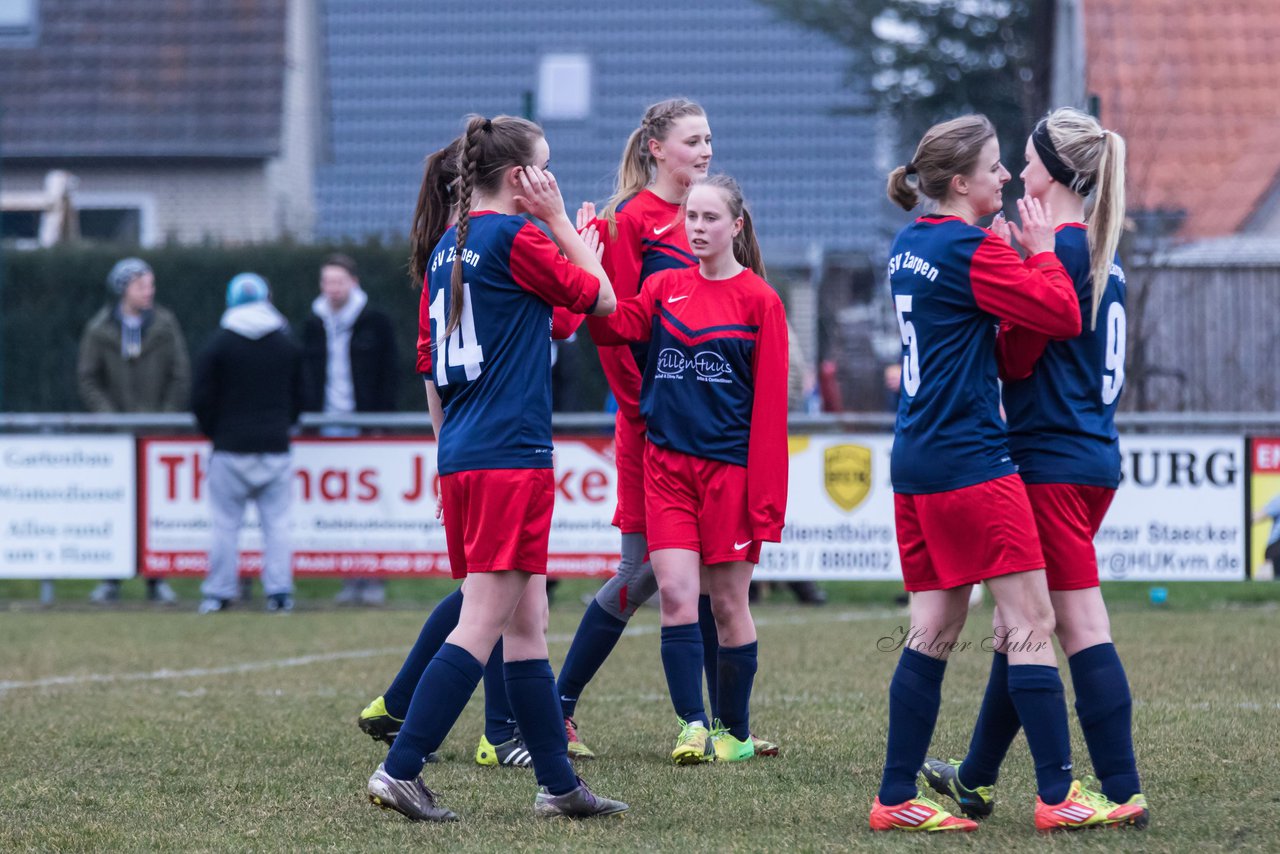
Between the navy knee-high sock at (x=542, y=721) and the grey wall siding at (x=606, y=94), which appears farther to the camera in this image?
the grey wall siding at (x=606, y=94)

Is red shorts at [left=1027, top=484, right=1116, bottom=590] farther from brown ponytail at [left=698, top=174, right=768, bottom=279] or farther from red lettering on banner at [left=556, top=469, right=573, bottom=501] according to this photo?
red lettering on banner at [left=556, top=469, right=573, bottom=501]

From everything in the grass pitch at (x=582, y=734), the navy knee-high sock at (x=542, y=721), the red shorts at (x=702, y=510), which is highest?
the red shorts at (x=702, y=510)

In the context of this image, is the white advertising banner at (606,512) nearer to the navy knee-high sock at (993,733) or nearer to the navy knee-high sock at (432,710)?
the navy knee-high sock at (993,733)

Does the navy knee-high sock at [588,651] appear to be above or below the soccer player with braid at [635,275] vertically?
below

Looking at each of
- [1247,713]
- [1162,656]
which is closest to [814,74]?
[1162,656]

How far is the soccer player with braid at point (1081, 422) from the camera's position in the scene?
4379 millimetres

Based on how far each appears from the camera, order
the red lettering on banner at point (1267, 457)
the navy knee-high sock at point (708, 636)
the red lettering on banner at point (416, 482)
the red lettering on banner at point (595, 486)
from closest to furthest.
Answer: the navy knee-high sock at point (708, 636)
the red lettering on banner at point (1267, 457)
the red lettering on banner at point (595, 486)
the red lettering on banner at point (416, 482)

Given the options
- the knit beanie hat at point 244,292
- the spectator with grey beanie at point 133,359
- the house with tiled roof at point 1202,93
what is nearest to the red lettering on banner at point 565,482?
the knit beanie hat at point 244,292

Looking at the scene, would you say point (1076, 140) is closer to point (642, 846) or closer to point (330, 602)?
point (642, 846)

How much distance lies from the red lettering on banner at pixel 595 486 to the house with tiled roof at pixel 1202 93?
803cm

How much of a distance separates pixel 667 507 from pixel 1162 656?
12.6 ft

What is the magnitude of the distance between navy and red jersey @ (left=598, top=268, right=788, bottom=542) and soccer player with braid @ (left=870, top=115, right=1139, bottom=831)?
3.31 ft

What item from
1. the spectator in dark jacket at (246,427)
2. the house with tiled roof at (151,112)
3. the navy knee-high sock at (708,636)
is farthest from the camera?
the house with tiled roof at (151,112)

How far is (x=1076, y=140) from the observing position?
447 cm
